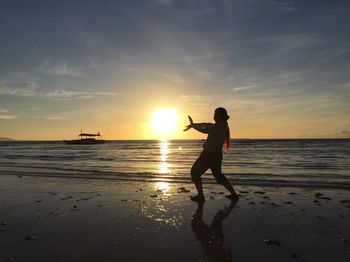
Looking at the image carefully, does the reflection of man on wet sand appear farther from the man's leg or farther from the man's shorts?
the man's shorts

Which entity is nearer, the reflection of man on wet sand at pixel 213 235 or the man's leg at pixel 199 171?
the reflection of man on wet sand at pixel 213 235

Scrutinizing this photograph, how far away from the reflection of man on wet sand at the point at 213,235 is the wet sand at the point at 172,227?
16 mm

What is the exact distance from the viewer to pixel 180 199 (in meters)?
9.70

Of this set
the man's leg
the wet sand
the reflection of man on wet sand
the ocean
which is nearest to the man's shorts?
the man's leg

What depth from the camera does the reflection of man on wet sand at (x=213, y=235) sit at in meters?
5.05

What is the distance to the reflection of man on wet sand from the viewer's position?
199 inches

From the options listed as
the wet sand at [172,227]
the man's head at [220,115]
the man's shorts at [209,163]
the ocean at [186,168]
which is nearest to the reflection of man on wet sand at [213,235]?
the wet sand at [172,227]

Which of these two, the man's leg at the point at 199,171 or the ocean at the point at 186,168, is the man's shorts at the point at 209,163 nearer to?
the man's leg at the point at 199,171

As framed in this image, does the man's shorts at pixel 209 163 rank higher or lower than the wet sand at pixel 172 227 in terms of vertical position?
higher

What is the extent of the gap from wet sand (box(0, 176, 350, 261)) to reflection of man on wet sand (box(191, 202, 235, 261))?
0.05 ft

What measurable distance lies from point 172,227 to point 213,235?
0.87m

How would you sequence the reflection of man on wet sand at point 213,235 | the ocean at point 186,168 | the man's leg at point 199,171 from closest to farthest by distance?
the reflection of man on wet sand at point 213,235, the man's leg at point 199,171, the ocean at point 186,168

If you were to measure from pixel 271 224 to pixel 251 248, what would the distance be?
5.52 feet

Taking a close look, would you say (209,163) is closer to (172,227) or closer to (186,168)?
(172,227)
